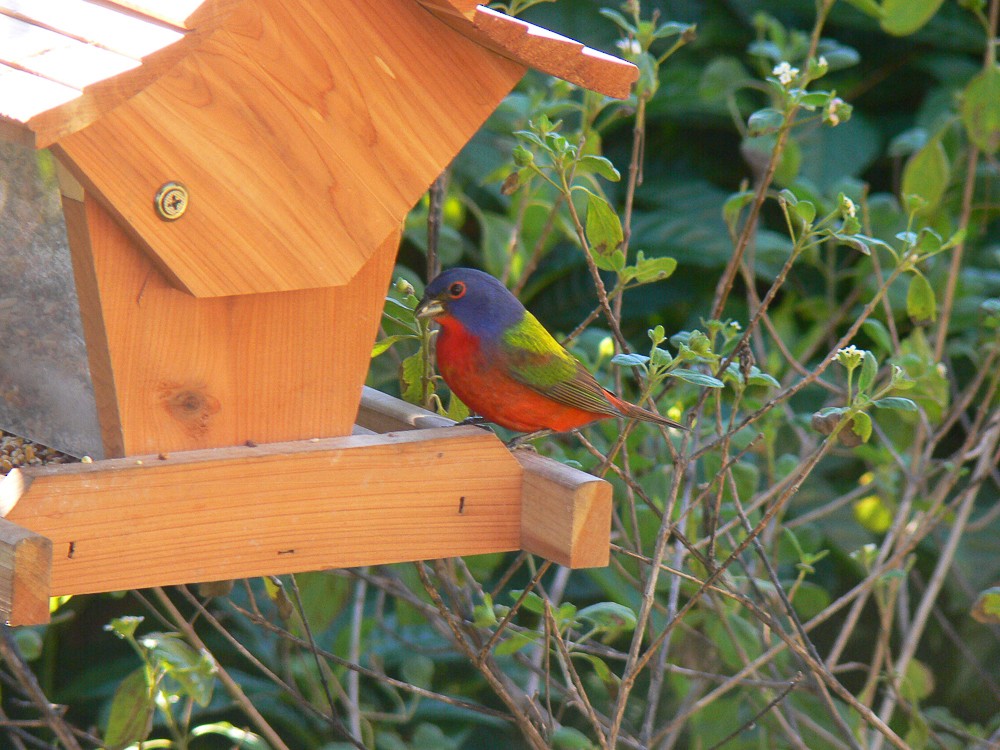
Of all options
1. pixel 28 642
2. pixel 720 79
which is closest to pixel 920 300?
pixel 720 79

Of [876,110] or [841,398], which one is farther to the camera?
[876,110]

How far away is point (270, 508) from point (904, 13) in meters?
2.08

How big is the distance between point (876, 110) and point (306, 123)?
348 centimetres

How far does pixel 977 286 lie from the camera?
3.71 metres

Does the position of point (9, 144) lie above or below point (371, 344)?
above

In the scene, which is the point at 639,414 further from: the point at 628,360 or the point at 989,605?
the point at 989,605

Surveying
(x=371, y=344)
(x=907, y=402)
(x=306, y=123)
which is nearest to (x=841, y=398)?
(x=907, y=402)

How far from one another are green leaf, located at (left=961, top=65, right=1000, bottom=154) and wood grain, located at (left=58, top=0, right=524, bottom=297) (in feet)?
5.32

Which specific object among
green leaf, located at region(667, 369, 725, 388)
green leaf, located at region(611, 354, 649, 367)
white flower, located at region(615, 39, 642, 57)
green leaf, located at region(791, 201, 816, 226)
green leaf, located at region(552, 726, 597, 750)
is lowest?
green leaf, located at region(552, 726, 597, 750)

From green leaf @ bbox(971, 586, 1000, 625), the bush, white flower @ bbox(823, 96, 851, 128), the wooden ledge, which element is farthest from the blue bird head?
green leaf @ bbox(971, 586, 1000, 625)

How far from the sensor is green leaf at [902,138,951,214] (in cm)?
327

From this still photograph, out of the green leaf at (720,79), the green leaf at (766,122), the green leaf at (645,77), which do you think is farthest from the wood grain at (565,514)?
the green leaf at (720,79)

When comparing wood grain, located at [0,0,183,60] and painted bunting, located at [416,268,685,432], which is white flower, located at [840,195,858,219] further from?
wood grain, located at [0,0,183,60]

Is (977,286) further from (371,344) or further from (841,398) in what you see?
(371,344)
